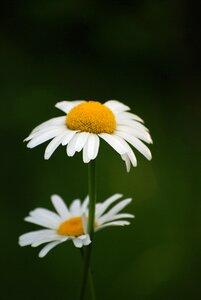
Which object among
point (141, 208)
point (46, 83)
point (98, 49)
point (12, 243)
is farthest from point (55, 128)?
point (98, 49)

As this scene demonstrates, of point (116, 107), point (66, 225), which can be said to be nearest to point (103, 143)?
point (116, 107)

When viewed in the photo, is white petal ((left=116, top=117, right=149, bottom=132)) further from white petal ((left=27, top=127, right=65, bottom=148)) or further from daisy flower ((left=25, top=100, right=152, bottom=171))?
white petal ((left=27, top=127, right=65, bottom=148))

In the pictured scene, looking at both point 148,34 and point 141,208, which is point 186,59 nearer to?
point 148,34

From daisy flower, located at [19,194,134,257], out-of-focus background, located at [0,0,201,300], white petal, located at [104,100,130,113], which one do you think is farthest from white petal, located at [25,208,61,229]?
out-of-focus background, located at [0,0,201,300]

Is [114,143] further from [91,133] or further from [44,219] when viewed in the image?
[44,219]

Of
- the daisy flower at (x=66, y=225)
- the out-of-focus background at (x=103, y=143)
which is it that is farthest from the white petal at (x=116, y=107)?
the out-of-focus background at (x=103, y=143)

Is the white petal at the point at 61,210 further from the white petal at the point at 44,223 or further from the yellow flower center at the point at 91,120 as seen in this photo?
the yellow flower center at the point at 91,120
